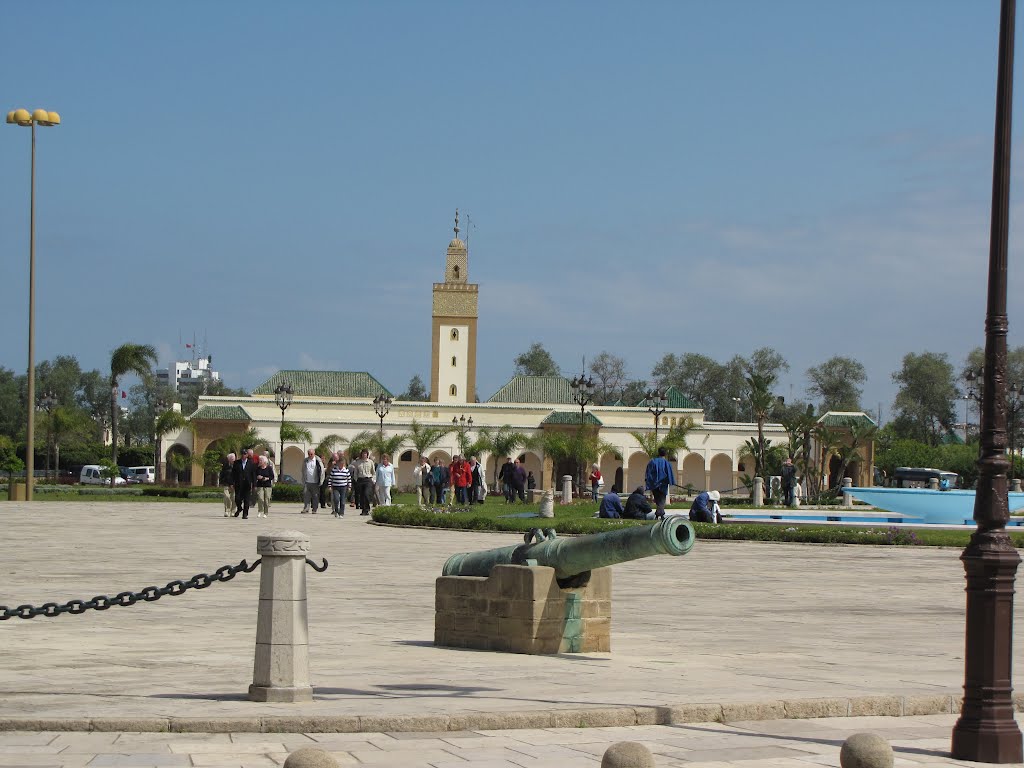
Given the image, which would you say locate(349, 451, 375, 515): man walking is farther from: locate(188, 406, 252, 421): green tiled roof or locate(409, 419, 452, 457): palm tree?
locate(188, 406, 252, 421): green tiled roof

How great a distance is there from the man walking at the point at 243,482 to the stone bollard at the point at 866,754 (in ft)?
75.9

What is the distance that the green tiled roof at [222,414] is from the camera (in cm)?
7919

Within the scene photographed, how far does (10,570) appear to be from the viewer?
49.0ft

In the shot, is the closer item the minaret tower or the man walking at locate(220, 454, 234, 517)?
the man walking at locate(220, 454, 234, 517)

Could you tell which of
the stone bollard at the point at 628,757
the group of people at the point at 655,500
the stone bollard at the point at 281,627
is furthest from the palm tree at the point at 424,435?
the stone bollard at the point at 628,757

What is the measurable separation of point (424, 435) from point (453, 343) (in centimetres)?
1977

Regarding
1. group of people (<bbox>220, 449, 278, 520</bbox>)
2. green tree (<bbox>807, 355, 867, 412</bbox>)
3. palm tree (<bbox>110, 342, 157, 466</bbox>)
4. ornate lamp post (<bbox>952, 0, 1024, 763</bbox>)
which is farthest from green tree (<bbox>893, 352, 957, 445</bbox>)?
ornate lamp post (<bbox>952, 0, 1024, 763</bbox>)

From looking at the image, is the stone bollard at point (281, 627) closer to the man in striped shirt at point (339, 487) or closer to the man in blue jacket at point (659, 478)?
the man in blue jacket at point (659, 478)

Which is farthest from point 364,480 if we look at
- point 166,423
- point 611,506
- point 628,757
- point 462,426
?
point 462,426

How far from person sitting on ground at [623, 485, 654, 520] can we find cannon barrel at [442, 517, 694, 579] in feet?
49.1

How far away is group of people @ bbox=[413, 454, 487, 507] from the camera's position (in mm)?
34844

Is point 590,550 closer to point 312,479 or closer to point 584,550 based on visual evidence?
point 584,550

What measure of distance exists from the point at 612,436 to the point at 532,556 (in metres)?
72.5

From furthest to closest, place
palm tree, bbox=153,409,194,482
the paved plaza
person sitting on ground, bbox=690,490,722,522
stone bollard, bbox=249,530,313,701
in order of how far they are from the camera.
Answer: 1. palm tree, bbox=153,409,194,482
2. person sitting on ground, bbox=690,490,722,522
3. stone bollard, bbox=249,530,313,701
4. the paved plaza
